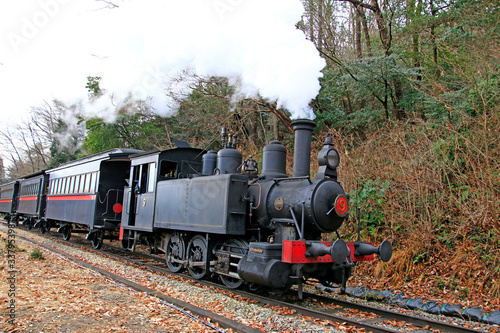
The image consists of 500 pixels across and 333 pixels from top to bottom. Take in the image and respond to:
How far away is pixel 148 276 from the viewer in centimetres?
781

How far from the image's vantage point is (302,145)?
635cm

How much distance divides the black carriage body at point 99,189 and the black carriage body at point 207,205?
11.7 feet

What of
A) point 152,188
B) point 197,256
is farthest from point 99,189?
point 197,256

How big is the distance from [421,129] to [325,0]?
836 centimetres

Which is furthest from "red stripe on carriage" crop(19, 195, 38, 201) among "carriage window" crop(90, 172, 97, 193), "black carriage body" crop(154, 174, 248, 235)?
"black carriage body" crop(154, 174, 248, 235)

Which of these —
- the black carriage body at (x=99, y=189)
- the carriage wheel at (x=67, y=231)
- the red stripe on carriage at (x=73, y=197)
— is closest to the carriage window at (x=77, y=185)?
the black carriage body at (x=99, y=189)

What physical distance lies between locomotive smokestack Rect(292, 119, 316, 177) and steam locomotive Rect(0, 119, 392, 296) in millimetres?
17

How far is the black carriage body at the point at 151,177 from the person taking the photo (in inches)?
348

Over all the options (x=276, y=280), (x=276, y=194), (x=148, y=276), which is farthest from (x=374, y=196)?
(x=148, y=276)

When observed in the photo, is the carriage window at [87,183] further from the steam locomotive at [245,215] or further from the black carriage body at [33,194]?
the black carriage body at [33,194]

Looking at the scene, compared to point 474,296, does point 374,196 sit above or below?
above

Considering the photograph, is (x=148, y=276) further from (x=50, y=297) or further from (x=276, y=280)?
(x=276, y=280)

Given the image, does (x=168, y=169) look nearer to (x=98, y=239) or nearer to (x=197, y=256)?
(x=197, y=256)

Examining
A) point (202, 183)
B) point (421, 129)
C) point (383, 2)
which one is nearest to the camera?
point (202, 183)
